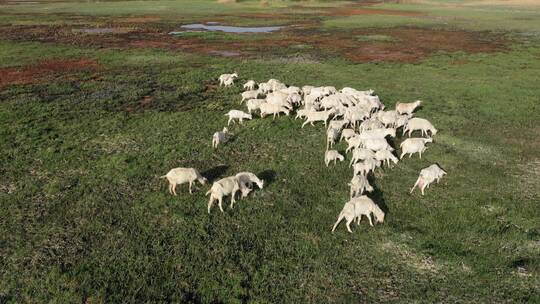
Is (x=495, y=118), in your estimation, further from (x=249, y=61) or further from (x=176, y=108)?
(x=249, y=61)

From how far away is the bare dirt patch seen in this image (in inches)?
1200

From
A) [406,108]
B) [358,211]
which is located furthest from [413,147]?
[358,211]

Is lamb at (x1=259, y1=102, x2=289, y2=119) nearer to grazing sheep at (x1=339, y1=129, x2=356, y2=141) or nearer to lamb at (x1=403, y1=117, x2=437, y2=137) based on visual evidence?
grazing sheep at (x1=339, y1=129, x2=356, y2=141)

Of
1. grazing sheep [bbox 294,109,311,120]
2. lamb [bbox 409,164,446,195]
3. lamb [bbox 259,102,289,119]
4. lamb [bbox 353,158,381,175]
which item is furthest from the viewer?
lamb [bbox 259,102,289,119]

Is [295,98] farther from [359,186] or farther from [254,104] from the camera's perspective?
[359,186]

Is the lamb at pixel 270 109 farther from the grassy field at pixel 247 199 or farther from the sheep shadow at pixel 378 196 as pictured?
the sheep shadow at pixel 378 196

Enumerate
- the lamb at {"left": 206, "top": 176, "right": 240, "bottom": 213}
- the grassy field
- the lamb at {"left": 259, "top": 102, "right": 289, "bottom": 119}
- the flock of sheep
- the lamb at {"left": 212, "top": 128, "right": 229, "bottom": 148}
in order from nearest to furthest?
the grassy field < the lamb at {"left": 206, "top": 176, "right": 240, "bottom": 213} < the flock of sheep < the lamb at {"left": 212, "top": 128, "right": 229, "bottom": 148} < the lamb at {"left": 259, "top": 102, "right": 289, "bottom": 119}

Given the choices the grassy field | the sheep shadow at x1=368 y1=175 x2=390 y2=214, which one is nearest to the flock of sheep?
the sheep shadow at x1=368 y1=175 x2=390 y2=214

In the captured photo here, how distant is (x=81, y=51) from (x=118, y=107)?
2306 centimetres

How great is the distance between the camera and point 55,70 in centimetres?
3403

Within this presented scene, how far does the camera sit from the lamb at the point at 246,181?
47.1 feet

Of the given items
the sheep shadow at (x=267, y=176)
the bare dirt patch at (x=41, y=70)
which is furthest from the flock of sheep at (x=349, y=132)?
the bare dirt patch at (x=41, y=70)

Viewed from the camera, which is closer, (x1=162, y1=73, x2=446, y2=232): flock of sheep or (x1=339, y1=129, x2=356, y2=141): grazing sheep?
(x1=162, y1=73, x2=446, y2=232): flock of sheep

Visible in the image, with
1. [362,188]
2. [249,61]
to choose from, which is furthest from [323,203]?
[249,61]
